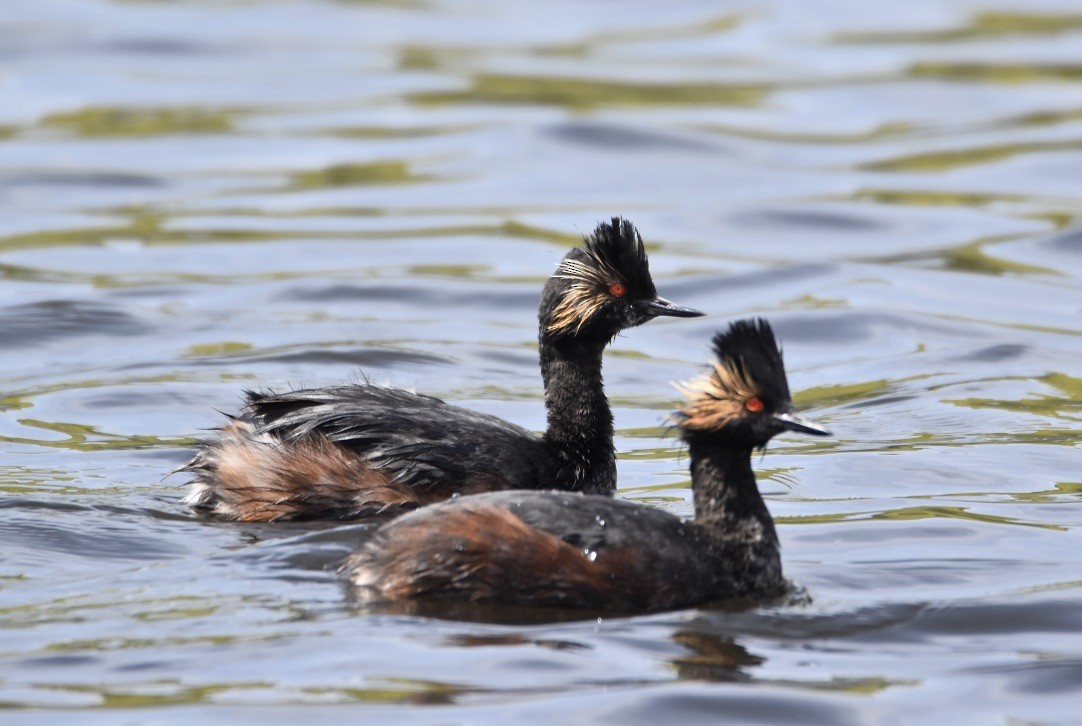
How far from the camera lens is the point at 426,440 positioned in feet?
30.5

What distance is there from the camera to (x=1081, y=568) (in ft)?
28.7

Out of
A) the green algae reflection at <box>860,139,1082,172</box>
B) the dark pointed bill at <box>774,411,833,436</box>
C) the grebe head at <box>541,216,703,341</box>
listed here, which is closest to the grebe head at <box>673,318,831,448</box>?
the dark pointed bill at <box>774,411,833,436</box>

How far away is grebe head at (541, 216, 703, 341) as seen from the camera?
396 inches

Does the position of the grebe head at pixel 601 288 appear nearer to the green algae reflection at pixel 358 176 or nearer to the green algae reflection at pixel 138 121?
the green algae reflection at pixel 358 176

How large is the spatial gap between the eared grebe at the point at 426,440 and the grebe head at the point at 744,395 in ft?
5.06

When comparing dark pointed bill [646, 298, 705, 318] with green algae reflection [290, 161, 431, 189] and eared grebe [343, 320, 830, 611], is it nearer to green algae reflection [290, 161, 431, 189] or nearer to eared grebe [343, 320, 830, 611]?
eared grebe [343, 320, 830, 611]

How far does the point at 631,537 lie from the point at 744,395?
2.59 ft

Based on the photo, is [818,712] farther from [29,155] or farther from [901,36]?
[901,36]

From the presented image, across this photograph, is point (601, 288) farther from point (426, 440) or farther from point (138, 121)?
point (138, 121)

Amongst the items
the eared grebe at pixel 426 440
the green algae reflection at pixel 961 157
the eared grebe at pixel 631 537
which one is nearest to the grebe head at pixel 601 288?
the eared grebe at pixel 426 440

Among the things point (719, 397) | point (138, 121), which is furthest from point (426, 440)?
point (138, 121)

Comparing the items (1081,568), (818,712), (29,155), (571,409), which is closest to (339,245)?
(29,155)

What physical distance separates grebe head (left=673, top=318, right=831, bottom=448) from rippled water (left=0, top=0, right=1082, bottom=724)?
767 mm

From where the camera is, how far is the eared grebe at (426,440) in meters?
9.25
